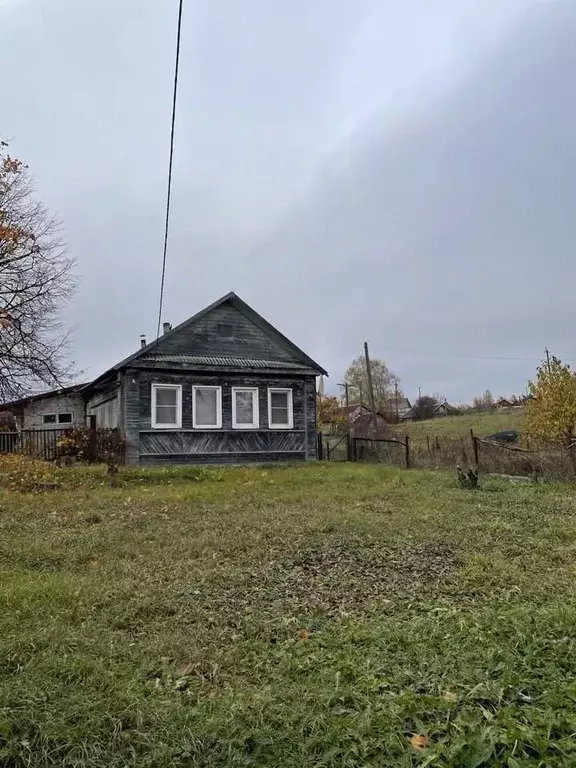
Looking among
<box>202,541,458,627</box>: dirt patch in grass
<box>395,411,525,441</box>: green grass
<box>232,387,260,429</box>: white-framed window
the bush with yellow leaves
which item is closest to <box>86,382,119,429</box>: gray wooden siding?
<box>232,387,260,429</box>: white-framed window

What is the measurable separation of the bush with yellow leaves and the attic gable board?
535 centimetres

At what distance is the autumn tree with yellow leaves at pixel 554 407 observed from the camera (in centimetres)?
1694

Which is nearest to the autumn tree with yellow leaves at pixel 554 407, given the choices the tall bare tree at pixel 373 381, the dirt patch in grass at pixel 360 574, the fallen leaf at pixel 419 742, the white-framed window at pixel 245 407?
the white-framed window at pixel 245 407

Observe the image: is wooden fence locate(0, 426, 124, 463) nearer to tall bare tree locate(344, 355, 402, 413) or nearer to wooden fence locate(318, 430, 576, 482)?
wooden fence locate(318, 430, 576, 482)

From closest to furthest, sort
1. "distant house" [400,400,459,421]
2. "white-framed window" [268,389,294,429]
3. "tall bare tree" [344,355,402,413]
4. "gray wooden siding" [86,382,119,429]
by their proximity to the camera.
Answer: "gray wooden siding" [86,382,119,429] < "white-framed window" [268,389,294,429] < "distant house" [400,400,459,421] < "tall bare tree" [344,355,402,413]

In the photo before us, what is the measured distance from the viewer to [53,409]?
882 inches

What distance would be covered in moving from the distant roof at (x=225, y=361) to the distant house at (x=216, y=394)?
33mm

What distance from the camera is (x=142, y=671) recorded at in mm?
3258

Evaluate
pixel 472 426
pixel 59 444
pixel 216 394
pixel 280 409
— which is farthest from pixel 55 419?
pixel 472 426

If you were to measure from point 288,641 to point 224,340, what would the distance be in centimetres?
1496

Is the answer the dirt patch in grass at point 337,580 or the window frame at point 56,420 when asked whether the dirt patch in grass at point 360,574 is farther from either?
the window frame at point 56,420

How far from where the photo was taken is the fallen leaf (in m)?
2.41

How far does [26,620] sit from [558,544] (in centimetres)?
560

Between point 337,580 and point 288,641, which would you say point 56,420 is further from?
point 288,641
